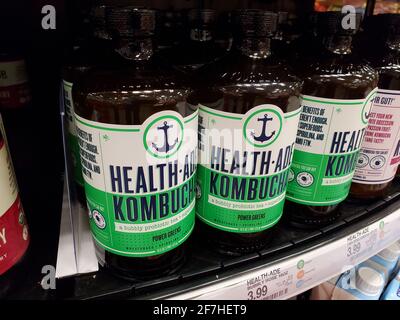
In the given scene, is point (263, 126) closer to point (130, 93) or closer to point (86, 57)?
point (130, 93)

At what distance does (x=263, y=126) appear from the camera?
0.50 m

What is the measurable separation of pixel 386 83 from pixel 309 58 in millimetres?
172

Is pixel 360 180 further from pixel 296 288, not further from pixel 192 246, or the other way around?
pixel 192 246

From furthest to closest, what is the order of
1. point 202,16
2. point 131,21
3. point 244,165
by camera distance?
point 202,16
point 244,165
point 131,21

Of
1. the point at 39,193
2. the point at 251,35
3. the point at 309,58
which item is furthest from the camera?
the point at 39,193

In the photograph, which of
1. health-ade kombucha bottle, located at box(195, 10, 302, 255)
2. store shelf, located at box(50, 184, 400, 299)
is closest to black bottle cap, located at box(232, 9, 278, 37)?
health-ade kombucha bottle, located at box(195, 10, 302, 255)

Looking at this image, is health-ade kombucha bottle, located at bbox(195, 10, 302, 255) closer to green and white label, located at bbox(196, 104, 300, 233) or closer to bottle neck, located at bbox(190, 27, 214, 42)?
green and white label, located at bbox(196, 104, 300, 233)

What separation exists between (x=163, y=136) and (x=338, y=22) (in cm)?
33

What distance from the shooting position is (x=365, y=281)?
2.81 feet

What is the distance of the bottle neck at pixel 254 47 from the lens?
1.63ft

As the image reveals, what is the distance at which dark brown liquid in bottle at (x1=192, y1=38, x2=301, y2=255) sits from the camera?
0.48 metres

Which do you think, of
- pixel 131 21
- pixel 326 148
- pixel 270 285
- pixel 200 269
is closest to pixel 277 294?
pixel 270 285

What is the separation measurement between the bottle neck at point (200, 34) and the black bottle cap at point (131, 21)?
24 centimetres
